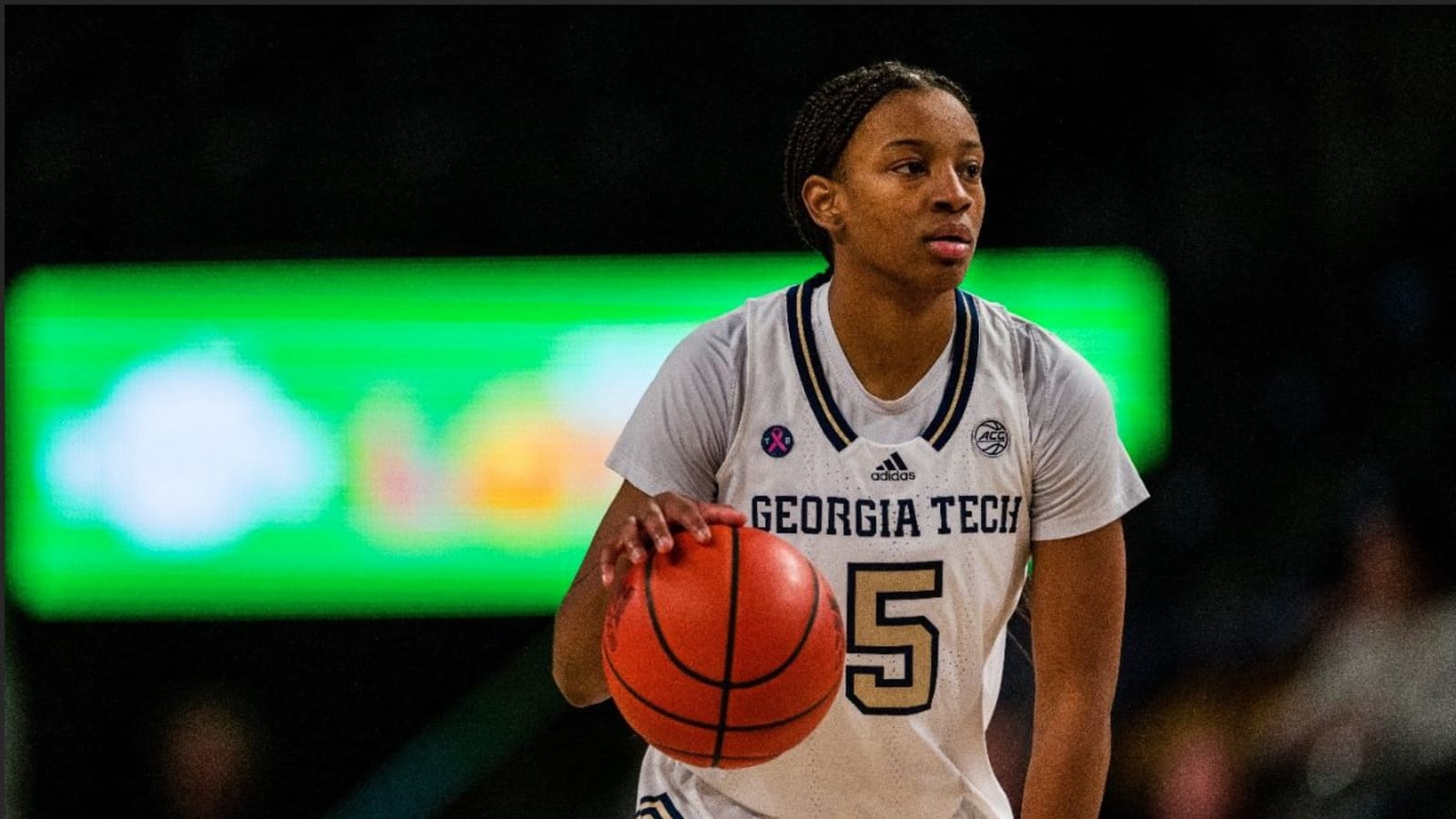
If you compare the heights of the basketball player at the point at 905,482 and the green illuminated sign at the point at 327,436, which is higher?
the basketball player at the point at 905,482

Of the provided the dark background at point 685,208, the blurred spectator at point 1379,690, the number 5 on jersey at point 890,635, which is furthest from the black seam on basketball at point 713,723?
the blurred spectator at point 1379,690

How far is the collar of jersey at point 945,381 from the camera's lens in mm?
2379

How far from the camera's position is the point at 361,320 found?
15.9 feet

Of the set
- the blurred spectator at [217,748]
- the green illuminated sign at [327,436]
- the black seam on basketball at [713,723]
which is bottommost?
the blurred spectator at [217,748]

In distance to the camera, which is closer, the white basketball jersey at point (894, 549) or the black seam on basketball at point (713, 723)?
the black seam on basketball at point (713, 723)

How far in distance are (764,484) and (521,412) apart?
256cm

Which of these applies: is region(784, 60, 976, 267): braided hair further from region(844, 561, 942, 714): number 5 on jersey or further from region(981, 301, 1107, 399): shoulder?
region(844, 561, 942, 714): number 5 on jersey

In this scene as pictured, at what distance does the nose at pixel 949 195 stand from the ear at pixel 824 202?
189 millimetres

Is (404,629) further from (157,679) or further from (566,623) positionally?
(566,623)

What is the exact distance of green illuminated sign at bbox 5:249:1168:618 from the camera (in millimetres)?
4828

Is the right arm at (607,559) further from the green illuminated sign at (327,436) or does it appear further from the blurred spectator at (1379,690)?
the blurred spectator at (1379,690)

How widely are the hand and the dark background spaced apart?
278 centimetres

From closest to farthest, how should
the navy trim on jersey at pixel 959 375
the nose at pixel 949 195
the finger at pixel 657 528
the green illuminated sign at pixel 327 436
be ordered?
the finger at pixel 657 528 → the nose at pixel 949 195 → the navy trim on jersey at pixel 959 375 → the green illuminated sign at pixel 327 436

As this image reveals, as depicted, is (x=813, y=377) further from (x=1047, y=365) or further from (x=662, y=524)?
(x=662, y=524)
